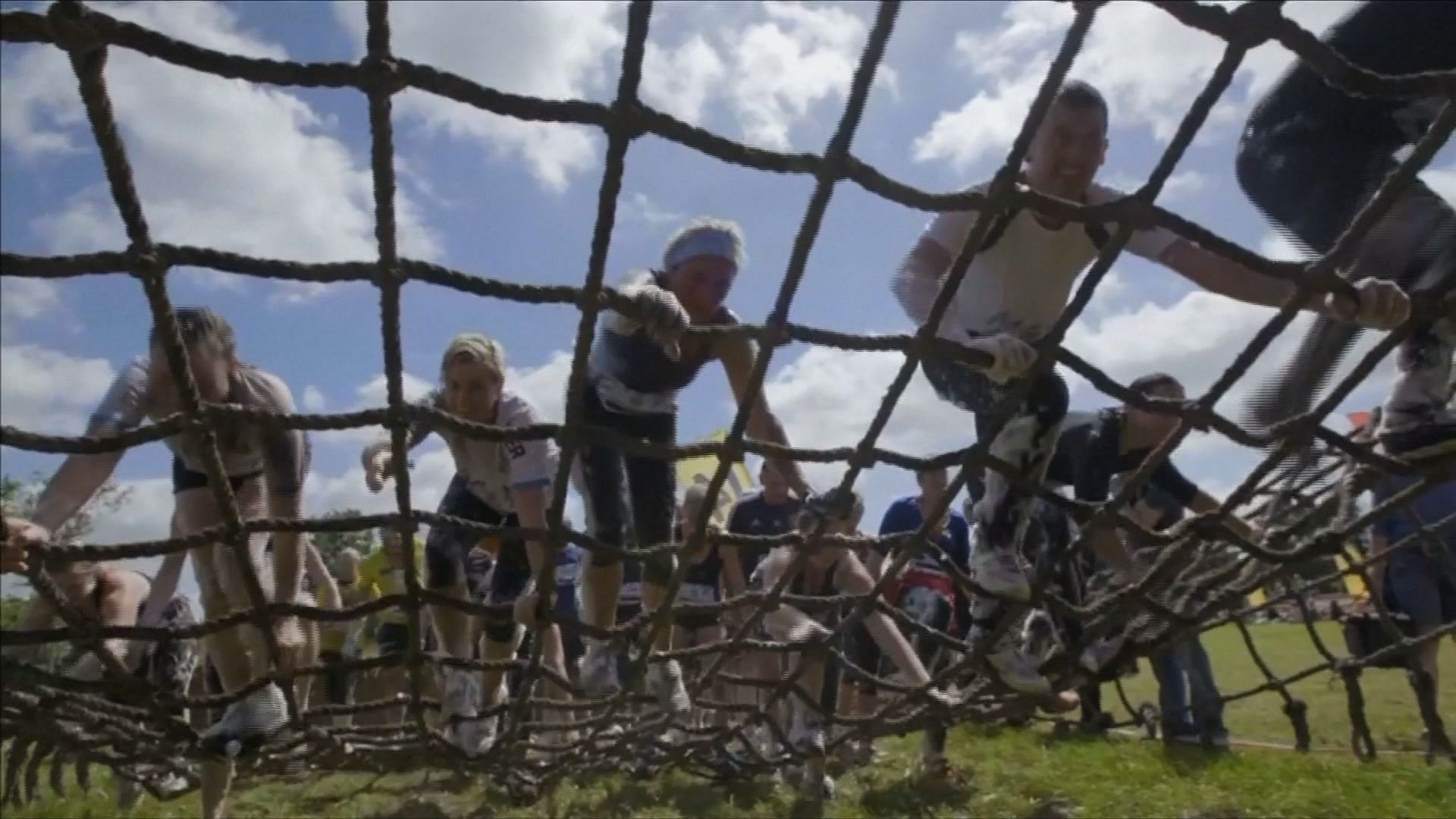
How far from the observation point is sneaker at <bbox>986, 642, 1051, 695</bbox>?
1.81 metres

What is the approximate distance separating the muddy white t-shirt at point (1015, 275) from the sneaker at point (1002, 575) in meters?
0.35

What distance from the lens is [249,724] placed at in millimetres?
1787

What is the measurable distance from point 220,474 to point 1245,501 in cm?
151

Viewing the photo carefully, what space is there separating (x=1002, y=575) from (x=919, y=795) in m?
1.55

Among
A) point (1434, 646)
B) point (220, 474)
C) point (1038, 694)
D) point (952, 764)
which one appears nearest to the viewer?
point (220, 474)

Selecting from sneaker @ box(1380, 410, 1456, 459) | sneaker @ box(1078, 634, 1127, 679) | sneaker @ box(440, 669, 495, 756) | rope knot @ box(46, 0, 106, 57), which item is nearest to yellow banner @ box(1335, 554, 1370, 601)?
sneaker @ box(1380, 410, 1456, 459)

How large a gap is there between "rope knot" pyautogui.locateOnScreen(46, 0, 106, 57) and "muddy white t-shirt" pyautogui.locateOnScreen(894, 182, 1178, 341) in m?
1.11

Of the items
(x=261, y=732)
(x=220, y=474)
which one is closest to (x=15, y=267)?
(x=220, y=474)

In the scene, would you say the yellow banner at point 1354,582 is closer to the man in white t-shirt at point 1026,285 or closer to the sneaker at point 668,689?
the man in white t-shirt at point 1026,285

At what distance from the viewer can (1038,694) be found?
1.86 metres

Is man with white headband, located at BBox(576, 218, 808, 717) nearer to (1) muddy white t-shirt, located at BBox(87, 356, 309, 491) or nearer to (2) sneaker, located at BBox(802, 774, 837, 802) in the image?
(1) muddy white t-shirt, located at BBox(87, 356, 309, 491)

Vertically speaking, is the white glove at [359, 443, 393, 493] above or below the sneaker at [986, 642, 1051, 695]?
above

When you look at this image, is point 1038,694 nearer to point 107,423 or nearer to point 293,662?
point 293,662

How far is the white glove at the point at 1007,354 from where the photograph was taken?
1388 millimetres
